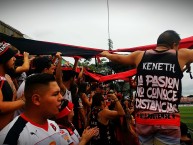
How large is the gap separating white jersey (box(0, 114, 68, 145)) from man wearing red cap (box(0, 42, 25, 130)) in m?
0.65

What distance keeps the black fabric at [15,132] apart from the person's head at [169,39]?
2.10m

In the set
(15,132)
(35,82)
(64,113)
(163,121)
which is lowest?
(163,121)

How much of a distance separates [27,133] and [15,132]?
0.31 ft

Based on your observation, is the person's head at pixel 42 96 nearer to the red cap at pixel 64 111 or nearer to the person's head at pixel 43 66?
the red cap at pixel 64 111

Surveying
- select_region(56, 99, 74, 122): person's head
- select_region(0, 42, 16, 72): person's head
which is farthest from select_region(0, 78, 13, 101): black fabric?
select_region(56, 99, 74, 122): person's head

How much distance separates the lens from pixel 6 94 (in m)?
3.18

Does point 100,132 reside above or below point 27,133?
below

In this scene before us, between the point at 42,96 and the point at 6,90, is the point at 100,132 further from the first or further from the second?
the point at 42,96

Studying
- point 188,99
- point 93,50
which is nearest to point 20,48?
point 93,50

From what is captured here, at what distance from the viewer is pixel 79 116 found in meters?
6.36

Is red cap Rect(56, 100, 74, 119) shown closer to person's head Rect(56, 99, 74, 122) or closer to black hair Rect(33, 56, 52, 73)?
person's head Rect(56, 99, 74, 122)

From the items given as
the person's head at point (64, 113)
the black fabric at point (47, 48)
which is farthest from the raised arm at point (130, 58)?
the black fabric at point (47, 48)

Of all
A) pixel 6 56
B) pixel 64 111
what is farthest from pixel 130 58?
pixel 6 56

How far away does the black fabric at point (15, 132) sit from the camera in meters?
2.08
